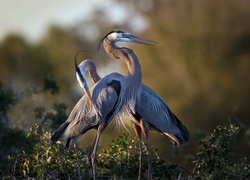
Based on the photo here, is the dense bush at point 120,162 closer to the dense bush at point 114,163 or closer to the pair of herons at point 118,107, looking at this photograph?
the dense bush at point 114,163

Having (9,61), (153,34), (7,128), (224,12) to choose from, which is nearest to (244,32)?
(224,12)

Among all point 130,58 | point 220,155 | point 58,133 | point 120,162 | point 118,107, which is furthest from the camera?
point 130,58

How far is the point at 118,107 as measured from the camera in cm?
885

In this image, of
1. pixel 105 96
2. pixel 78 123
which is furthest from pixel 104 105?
pixel 78 123

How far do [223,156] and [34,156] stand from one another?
4.79 ft

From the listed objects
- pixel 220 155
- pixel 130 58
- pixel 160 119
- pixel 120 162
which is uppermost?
pixel 130 58

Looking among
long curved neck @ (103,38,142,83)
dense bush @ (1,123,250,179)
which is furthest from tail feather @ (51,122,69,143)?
long curved neck @ (103,38,142,83)

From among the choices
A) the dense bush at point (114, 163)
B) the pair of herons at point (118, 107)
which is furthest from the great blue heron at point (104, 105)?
the dense bush at point (114, 163)

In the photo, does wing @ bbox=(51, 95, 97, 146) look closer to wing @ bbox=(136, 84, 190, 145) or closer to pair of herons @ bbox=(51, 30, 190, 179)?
pair of herons @ bbox=(51, 30, 190, 179)

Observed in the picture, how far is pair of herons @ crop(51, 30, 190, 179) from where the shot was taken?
343 inches

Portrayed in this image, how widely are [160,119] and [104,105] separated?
542 millimetres

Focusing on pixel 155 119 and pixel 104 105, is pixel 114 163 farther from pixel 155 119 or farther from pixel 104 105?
pixel 155 119

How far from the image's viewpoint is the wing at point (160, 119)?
8.87m

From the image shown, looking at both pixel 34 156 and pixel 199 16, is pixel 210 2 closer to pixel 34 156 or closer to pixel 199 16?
pixel 199 16
